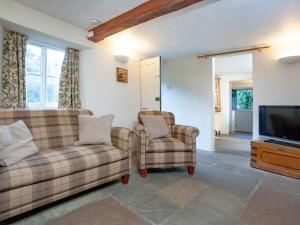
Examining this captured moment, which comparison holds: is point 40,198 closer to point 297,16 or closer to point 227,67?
point 297,16

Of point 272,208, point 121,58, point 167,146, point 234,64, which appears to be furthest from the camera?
point 234,64

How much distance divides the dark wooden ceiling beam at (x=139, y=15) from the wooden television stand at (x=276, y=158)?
232cm

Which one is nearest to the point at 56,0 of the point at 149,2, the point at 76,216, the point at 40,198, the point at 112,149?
the point at 149,2

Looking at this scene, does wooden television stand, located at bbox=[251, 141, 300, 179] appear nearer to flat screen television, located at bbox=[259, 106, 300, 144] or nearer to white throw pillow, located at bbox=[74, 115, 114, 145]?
flat screen television, located at bbox=[259, 106, 300, 144]

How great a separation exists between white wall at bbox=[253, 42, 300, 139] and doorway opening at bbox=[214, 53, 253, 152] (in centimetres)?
199

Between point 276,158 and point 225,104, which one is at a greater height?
point 225,104

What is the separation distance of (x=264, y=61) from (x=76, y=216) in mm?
3742

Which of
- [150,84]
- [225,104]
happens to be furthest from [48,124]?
[225,104]

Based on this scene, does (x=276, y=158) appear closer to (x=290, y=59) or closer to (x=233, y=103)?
(x=290, y=59)

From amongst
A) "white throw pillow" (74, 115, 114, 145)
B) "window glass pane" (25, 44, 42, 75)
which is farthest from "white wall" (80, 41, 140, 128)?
"white throw pillow" (74, 115, 114, 145)

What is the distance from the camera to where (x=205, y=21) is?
2.50 m

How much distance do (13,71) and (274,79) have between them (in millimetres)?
4062

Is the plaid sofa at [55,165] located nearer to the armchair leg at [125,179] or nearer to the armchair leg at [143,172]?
the armchair leg at [125,179]

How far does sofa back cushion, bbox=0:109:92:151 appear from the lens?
2.00 meters
